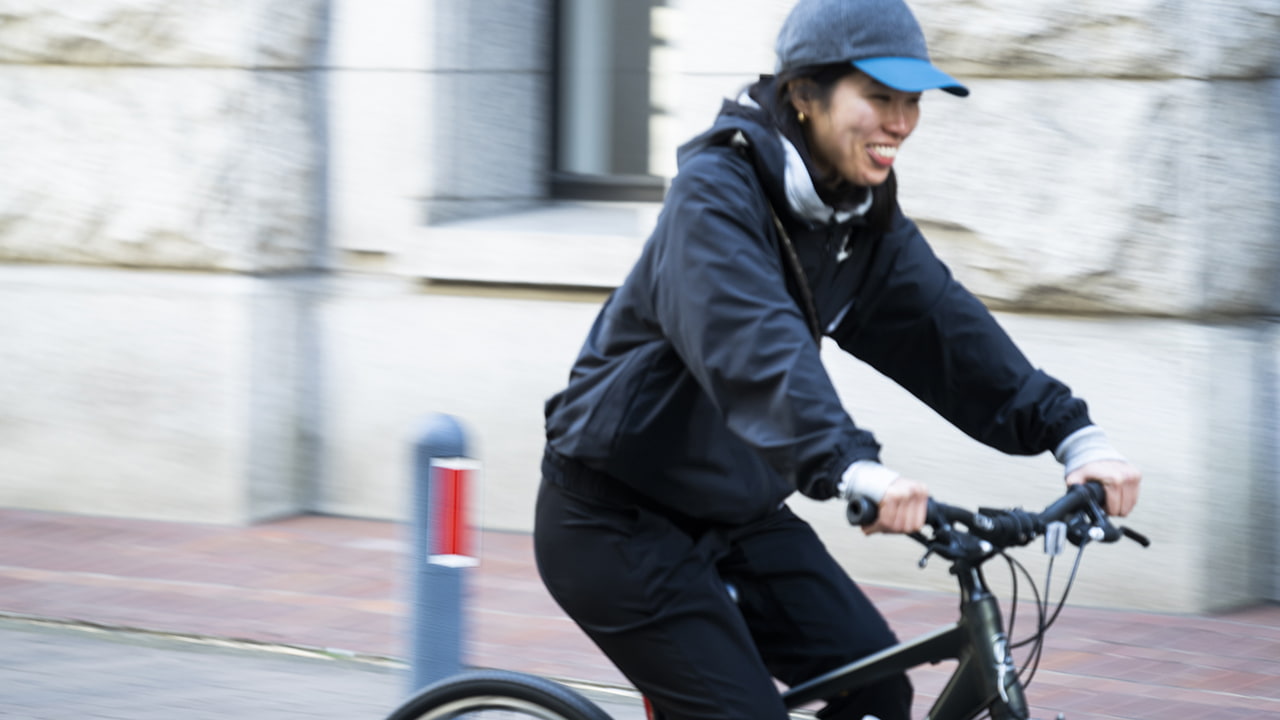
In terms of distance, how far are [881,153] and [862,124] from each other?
2.1 inches

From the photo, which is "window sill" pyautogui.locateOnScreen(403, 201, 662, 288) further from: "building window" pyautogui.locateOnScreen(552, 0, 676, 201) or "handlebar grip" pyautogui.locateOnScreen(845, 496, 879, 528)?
"handlebar grip" pyautogui.locateOnScreen(845, 496, 879, 528)

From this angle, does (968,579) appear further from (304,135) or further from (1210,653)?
(304,135)

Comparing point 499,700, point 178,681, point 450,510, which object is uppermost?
point 450,510

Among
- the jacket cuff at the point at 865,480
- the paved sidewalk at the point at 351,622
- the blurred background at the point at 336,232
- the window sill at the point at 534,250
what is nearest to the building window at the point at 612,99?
the blurred background at the point at 336,232

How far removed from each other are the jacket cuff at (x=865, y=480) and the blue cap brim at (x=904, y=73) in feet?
1.87

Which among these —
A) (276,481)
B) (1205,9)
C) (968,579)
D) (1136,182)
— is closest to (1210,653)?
(1136,182)

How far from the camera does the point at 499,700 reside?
306cm

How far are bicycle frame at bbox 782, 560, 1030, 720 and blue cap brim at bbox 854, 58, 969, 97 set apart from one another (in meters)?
0.69

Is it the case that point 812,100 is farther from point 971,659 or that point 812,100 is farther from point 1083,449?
point 971,659

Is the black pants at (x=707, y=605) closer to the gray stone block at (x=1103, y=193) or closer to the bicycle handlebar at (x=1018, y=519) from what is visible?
the bicycle handlebar at (x=1018, y=519)

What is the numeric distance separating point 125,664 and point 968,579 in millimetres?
3429

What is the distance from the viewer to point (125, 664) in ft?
17.9

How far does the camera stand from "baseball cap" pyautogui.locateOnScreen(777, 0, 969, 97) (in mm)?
2732

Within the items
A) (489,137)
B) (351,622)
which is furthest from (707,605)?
(489,137)
